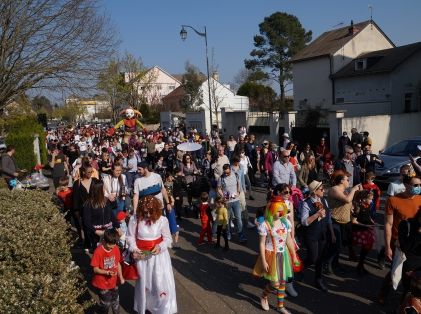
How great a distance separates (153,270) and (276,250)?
159 centimetres

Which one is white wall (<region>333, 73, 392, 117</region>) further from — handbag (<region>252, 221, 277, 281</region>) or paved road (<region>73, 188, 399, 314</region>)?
handbag (<region>252, 221, 277, 281</region>)

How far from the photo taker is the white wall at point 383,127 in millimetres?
18966

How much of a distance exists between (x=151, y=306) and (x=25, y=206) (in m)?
2.42

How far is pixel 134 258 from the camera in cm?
521

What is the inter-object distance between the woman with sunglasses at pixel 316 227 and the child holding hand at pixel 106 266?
2.70 m

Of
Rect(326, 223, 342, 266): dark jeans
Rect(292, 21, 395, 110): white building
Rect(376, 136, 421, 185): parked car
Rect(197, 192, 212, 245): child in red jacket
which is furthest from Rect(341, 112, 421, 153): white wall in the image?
Rect(292, 21, 395, 110): white building

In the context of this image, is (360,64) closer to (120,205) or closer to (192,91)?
(192,91)

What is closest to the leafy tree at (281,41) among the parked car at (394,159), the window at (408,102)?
the window at (408,102)

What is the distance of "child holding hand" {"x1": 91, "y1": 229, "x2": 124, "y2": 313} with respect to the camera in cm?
500

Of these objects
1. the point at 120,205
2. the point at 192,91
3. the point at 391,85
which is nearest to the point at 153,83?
the point at 192,91

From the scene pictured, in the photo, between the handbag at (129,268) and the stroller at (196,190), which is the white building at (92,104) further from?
the handbag at (129,268)

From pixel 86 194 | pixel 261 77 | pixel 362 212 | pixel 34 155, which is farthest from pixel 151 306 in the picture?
pixel 261 77

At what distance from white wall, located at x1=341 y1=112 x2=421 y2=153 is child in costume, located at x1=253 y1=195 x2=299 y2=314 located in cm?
1430

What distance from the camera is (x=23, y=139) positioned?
1916cm
